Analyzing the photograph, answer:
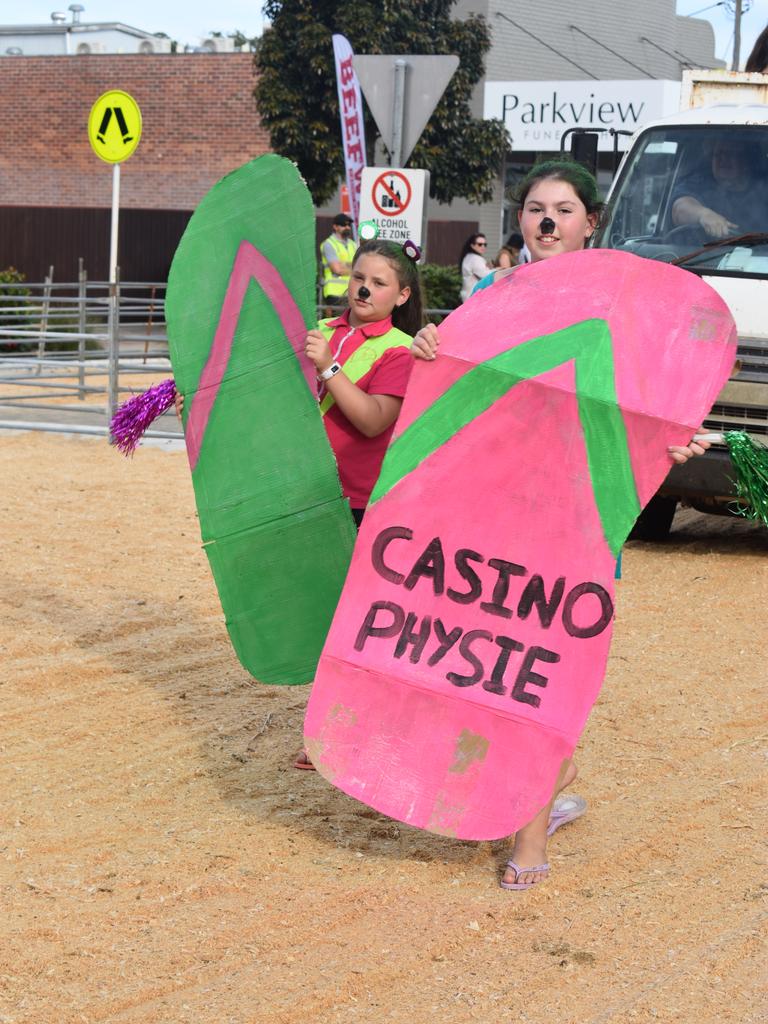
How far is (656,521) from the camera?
365 inches

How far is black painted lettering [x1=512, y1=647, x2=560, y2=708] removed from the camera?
3.72 m

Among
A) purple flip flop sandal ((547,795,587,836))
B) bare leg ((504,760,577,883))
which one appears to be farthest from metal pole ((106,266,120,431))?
bare leg ((504,760,577,883))

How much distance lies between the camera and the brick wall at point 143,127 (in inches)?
1294

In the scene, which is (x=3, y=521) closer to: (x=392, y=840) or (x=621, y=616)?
(x=621, y=616)

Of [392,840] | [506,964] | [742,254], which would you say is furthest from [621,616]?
[506,964]

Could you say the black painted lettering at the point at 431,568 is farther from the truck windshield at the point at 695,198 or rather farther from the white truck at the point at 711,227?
the truck windshield at the point at 695,198

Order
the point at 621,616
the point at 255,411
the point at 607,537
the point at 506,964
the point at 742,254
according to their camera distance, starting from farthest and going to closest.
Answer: the point at 742,254 → the point at 621,616 → the point at 255,411 → the point at 607,537 → the point at 506,964

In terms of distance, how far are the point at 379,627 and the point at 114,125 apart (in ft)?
33.0

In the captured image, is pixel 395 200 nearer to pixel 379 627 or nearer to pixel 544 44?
pixel 379 627

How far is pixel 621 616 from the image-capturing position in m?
7.12

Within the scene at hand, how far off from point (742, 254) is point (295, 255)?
497 centimetres

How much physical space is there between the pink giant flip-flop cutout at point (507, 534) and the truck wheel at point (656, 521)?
208 inches

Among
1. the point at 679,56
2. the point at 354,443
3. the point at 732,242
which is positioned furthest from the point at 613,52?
the point at 354,443

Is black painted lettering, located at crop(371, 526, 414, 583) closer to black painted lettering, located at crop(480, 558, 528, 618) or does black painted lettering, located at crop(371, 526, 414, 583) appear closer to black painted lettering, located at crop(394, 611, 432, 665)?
black painted lettering, located at crop(394, 611, 432, 665)
